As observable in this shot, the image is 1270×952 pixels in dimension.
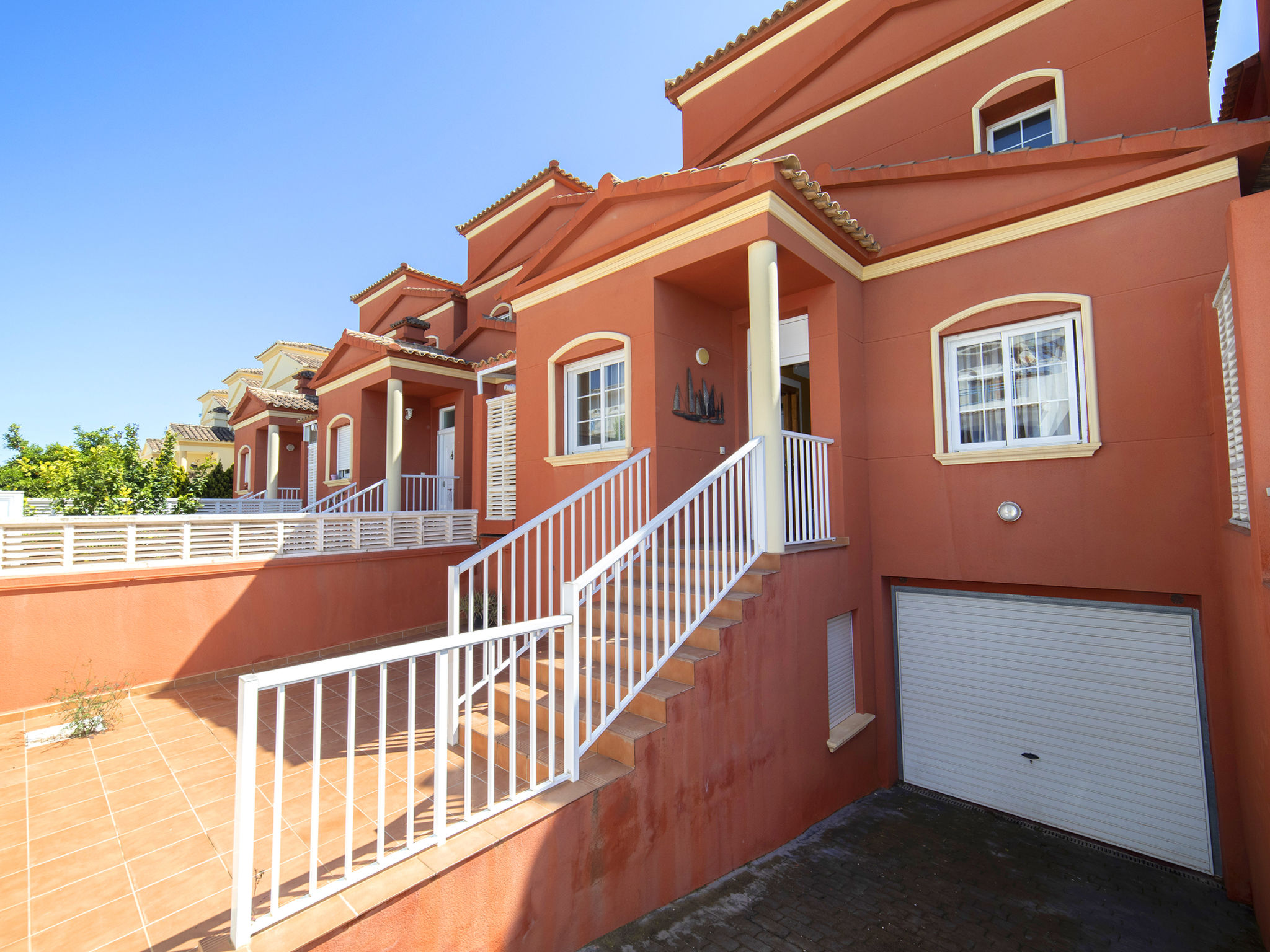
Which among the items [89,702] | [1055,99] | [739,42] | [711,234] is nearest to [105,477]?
[89,702]

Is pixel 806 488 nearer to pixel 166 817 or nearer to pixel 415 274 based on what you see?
pixel 166 817

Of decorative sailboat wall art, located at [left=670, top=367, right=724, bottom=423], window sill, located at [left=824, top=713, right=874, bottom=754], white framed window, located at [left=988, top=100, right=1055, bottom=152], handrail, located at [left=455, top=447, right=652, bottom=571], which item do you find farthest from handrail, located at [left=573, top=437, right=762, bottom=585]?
white framed window, located at [left=988, top=100, right=1055, bottom=152]

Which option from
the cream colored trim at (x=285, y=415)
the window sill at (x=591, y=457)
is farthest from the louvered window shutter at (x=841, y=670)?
the cream colored trim at (x=285, y=415)

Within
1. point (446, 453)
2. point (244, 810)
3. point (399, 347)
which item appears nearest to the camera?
point (244, 810)

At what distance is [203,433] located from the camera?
990 inches

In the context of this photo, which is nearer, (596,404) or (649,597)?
(649,597)

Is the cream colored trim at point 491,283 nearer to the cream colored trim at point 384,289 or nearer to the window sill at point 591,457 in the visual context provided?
the cream colored trim at point 384,289

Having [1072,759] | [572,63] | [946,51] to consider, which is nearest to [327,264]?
[572,63]

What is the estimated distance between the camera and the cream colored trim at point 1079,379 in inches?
198

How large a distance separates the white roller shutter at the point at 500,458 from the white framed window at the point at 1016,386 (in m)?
5.86

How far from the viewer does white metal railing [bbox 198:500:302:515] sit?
518 inches

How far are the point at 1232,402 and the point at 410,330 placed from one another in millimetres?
12992

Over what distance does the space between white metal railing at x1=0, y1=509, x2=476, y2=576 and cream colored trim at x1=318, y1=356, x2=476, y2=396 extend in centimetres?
339

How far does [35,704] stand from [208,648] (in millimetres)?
1371
